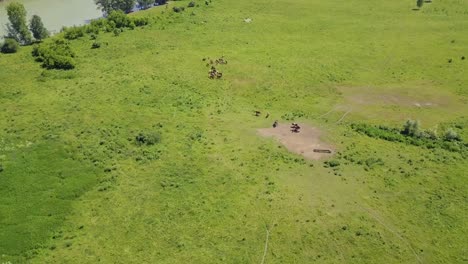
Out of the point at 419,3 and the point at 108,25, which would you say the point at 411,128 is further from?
the point at 108,25

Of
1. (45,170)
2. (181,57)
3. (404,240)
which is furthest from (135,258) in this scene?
(181,57)

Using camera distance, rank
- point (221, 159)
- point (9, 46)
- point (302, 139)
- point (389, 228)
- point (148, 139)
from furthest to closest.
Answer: point (9, 46), point (302, 139), point (148, 139), point (221, 159), point (389, 228)

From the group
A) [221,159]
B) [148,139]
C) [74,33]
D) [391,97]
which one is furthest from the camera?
[74,33]

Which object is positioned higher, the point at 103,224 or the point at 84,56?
the point at 84,56

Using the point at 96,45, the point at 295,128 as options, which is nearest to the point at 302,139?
the point at 295,128

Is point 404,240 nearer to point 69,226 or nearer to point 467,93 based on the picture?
point 69,226

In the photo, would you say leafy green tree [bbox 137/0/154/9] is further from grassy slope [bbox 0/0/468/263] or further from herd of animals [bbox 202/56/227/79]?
herd of animals [bbox 202/56/227/79]
